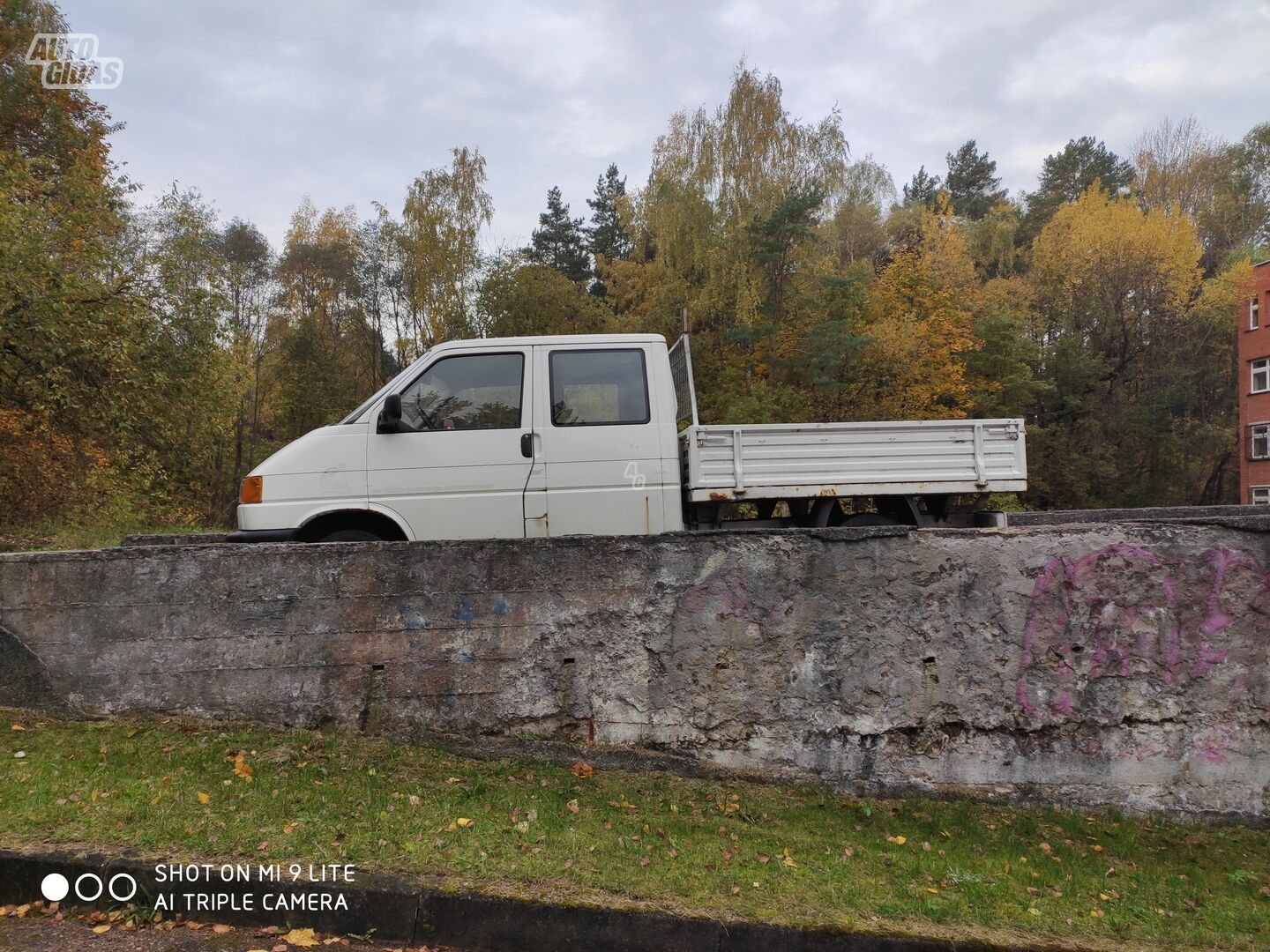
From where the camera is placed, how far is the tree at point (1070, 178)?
48125 mm

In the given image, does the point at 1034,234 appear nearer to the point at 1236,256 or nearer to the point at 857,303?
the point at 1236,256

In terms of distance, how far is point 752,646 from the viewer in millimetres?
4941

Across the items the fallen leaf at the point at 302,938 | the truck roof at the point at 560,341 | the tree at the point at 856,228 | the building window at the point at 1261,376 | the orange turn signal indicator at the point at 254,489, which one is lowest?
the fallen leaf at the point at 302,938

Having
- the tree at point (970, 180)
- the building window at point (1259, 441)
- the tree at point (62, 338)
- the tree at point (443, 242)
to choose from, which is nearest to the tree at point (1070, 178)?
the tree at point (970, 180)

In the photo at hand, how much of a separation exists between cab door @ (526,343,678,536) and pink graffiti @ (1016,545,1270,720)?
8.65ft

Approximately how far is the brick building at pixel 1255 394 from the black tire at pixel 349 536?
38.7 meters

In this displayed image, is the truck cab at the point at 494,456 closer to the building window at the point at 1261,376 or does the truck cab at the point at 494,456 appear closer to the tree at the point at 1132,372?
the tree at the point at 1132,372

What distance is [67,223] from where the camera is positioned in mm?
12758

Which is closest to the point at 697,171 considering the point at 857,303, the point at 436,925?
the point at 857,303

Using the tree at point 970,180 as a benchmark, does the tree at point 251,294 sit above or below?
below

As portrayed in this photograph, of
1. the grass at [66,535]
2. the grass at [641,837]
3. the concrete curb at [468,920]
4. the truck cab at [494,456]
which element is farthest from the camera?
the grass at [66,535]

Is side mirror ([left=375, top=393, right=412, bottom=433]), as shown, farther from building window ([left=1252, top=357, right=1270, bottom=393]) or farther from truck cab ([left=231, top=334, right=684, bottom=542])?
building window ([left=1252, top=357, right=1270, bottom=393])

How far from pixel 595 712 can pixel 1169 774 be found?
12.0 ft

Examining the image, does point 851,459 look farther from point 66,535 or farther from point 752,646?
point 66,535
